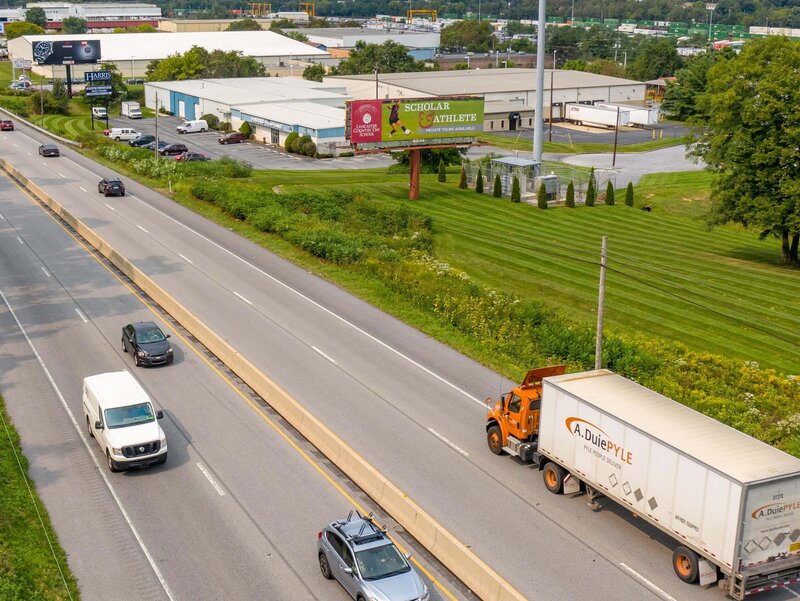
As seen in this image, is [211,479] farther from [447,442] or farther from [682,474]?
[682,474]

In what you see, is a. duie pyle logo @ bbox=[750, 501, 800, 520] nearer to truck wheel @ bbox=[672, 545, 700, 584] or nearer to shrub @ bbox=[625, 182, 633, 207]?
truck wheel @ bbox=[672, 545, 700, 584]

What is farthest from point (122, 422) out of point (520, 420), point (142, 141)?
point (142, 141)

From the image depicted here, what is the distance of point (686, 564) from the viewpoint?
23.5 metres

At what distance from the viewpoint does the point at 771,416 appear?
114 ft

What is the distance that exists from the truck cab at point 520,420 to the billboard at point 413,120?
46.5 meters

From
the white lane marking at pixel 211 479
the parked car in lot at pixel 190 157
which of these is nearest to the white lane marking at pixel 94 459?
the white lane marking at pixel 211 479

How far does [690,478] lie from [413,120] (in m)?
56.4

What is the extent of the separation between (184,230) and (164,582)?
42530 mm

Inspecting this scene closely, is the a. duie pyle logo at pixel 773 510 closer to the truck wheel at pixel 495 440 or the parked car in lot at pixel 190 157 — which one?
the truck wheel at pixel 495 440

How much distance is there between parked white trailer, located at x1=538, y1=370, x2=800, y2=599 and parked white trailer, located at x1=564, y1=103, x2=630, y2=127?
109688 mm

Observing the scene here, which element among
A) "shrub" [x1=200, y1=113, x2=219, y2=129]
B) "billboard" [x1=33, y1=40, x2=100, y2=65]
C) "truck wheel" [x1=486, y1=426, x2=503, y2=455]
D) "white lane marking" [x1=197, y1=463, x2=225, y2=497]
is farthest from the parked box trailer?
"billboard" [x1=33, y1=40, x2=100, y2=65]

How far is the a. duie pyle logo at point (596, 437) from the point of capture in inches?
987

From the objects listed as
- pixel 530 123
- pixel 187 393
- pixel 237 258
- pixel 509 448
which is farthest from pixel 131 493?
pixel 530 123

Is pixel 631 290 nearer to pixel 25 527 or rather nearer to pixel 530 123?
pixel 25 527
